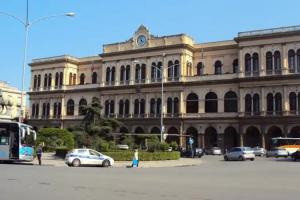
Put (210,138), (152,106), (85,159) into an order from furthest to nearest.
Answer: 1. (152,106)
2. (210,138)
3. (85,159)

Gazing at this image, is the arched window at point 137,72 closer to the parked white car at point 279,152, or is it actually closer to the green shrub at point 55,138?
the green shrub at point 55,138

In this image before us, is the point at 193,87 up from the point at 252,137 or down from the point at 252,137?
up

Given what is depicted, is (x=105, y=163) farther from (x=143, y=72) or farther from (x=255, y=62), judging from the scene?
(x=143, y=72)

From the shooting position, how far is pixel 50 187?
14906 mm

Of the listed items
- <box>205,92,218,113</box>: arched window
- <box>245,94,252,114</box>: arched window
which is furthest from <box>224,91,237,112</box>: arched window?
<box>245,94,252,114</box>: arched window

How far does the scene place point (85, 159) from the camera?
32438 mm

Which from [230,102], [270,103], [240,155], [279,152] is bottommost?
[240,155]

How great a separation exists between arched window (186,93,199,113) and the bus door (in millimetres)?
36489

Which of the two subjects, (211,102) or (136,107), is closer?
(211,102)

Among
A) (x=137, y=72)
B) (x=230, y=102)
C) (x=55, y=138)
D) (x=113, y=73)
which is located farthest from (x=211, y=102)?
(x=55, y=138)

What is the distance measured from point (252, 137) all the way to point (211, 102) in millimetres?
7943

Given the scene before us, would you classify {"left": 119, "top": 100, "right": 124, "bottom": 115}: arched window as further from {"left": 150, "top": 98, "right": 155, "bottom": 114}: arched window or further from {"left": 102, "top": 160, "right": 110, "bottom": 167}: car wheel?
{"left": 102, "top": 160, "right": 110, "bottom": 167}: car wheel

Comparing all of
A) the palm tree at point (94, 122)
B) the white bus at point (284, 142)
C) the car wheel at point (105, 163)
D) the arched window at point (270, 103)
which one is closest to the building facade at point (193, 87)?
the arched window at point (270, 103)

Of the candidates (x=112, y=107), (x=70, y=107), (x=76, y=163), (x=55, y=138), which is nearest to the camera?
(x=76, y=163)
